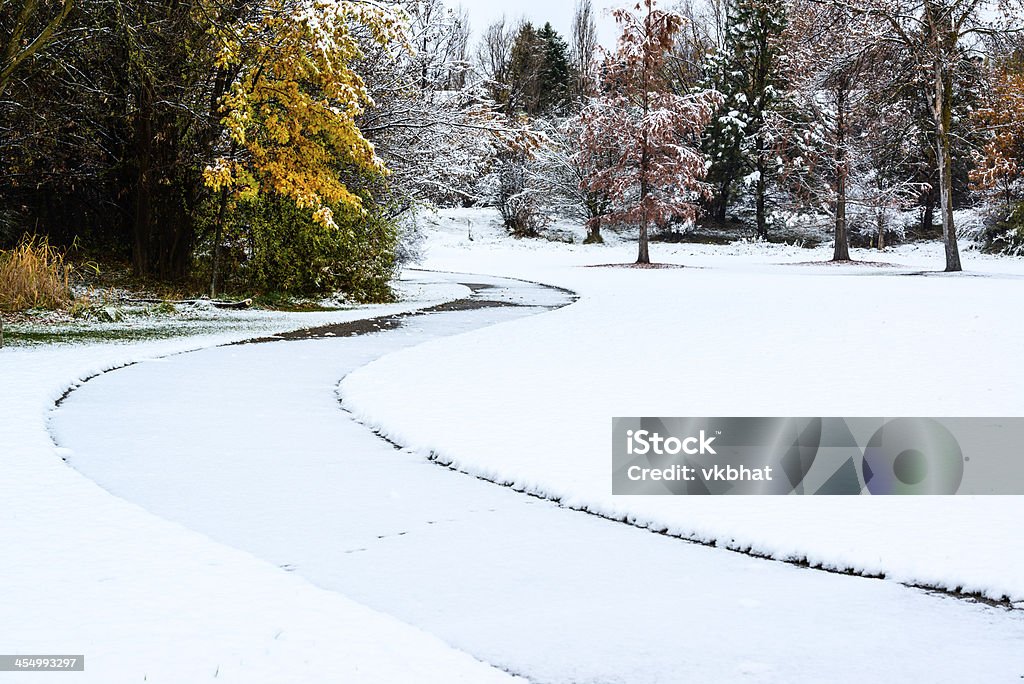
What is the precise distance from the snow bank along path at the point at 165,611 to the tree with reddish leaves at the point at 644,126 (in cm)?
3073

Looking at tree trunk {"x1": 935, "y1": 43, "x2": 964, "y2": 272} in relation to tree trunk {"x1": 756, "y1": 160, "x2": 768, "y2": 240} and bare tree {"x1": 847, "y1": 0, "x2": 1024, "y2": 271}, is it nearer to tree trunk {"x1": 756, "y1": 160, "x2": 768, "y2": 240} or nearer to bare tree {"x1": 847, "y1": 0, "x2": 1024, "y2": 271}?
bare tree {"x1": 847, "y1": 0, "x2": 1024, "y2": 271}

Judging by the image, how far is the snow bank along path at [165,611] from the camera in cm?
314

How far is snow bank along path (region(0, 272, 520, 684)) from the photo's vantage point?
3145 mm

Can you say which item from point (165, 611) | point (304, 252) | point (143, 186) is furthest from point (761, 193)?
point (165, 611)

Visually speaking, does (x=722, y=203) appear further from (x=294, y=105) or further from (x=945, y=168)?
(x=294, y=105)

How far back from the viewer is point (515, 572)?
4.16 metres

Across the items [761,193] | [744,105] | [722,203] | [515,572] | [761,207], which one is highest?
[744,105]

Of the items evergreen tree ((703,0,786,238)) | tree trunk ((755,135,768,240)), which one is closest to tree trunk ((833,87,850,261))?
evergreen tree ((703,0,786,238))

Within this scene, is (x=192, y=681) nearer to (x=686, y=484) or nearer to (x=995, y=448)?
(x=686, y=484)

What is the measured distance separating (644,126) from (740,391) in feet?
89.9

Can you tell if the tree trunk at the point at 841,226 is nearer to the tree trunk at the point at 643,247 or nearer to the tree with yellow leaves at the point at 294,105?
the tree trunk at the point at 643,247

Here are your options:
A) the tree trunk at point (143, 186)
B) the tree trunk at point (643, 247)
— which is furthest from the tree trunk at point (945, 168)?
the tree trunk at point (143, 186)

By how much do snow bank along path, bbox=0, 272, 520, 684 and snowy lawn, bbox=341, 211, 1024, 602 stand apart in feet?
6.15

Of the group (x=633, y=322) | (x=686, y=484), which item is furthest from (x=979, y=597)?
(x=633, y=322)
